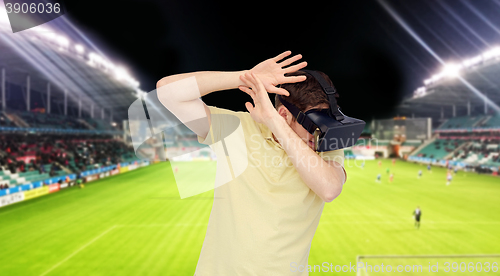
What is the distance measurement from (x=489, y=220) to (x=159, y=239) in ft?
46.2

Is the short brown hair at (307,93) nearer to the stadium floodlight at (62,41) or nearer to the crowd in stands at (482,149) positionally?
the stadium floodlight at (62,41)

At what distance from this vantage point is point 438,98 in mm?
40938

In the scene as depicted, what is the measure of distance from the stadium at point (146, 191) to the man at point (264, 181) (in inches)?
6.4

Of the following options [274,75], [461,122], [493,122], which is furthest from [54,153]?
[461,122]

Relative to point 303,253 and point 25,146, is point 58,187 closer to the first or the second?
point 25,146

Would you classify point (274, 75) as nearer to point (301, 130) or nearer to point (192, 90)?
point (301, 130)

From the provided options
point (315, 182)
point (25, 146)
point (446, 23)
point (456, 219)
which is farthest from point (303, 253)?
point (446, 23)

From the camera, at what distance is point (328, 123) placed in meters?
1.02

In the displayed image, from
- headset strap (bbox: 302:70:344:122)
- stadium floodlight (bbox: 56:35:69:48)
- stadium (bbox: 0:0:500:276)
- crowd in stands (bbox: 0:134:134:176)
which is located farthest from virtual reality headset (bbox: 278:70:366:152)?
crowd in stands (bbox: 0:134:134:176)

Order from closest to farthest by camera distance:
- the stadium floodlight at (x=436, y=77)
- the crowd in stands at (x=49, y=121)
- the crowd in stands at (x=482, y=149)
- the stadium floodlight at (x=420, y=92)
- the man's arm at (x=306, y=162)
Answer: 1. the man's arm at (x=306, y=162)
2. the crowd in stands at (x=49, y=121)
3. the crowd in stands at (x=482, y=149)
4. the stadium floodlight at (x=436, y=77)
5. the stadium floodlight at (x=420, y=92)

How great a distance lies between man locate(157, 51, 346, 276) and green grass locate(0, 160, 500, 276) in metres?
4.69

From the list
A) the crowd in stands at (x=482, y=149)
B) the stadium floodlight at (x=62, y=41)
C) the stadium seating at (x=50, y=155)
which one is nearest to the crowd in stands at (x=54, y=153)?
the stadium seating at (x=50, y=155)

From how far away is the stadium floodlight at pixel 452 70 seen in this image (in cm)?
3081

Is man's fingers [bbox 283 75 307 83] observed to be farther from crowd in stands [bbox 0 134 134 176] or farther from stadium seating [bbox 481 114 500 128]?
stadium seating [bbox 481 114 500 128]
